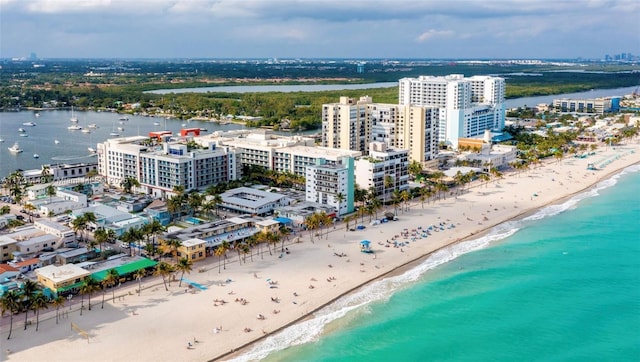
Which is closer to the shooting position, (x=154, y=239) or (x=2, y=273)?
(x=2, y=273)

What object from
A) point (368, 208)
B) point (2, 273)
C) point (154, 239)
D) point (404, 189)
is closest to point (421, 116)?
point (404, 189)

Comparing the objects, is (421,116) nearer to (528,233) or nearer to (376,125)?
(376,125)

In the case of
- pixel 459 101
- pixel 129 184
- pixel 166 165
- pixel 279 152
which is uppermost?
pixel 459 101

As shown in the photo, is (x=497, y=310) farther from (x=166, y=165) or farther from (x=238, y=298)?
(x=166, y=165)

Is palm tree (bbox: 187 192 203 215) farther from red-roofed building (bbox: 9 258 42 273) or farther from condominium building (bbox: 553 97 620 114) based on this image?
condominium building (bbox: 553 97 620 114)

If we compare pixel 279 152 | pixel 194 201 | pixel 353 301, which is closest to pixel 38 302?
pixel 353 301

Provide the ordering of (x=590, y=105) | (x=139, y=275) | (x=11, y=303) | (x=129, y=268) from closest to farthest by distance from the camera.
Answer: (x=11, y=303), (x=139, y=275), (x=129, y=268), (x=590, y=105)
